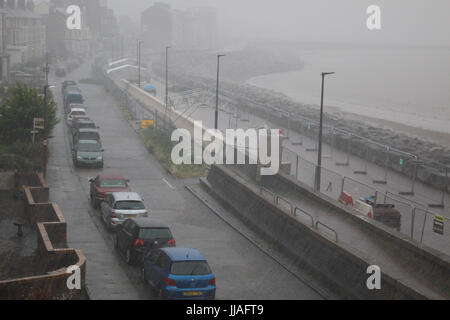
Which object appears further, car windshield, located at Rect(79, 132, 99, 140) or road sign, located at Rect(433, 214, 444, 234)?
car windshield, located at Rect(79, 132, 99, 140)

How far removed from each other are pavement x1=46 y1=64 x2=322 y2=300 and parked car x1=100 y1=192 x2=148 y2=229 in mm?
494

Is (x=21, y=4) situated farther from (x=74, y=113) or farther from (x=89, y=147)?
(x=89, y=147)

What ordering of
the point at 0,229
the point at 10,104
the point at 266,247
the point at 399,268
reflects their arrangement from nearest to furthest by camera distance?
the point at 399,268
the point at 266,247
the point at 0,229
the point at 10,104

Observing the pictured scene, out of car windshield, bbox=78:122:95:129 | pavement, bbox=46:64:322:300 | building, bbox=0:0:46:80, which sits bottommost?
pavement, bbox=46:64:322:300

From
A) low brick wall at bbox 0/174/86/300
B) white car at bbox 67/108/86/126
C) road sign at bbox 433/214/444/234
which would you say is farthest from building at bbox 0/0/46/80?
road sign at bbox 433/214/444/234

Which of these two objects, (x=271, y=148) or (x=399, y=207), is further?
(x=271, y=148)

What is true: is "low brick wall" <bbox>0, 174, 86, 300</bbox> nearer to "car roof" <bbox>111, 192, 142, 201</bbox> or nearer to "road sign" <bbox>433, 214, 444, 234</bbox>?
"car roof" <bbox>111, 192, 142, 201</bbox>

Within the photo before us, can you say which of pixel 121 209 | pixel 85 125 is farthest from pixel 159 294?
pixel 85 125

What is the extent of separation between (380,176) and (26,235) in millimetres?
19234

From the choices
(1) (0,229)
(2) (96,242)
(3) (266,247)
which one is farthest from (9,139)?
(3) (266,247)

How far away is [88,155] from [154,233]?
15775 mm

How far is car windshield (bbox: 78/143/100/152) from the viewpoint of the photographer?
33719 mm

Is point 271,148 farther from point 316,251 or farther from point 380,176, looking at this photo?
Answer: point 316,251

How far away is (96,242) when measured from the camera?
21016mm
